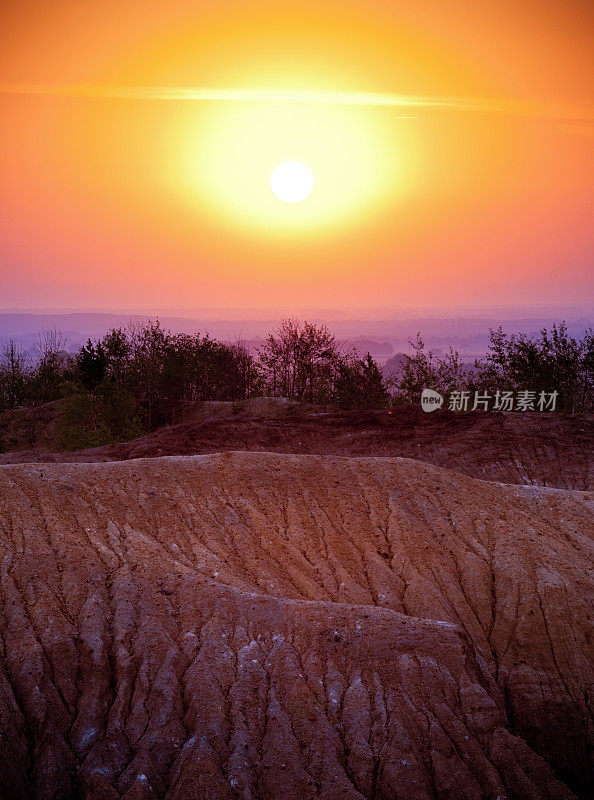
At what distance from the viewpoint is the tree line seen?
40550 mm

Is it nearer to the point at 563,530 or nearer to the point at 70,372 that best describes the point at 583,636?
the point at 563,530

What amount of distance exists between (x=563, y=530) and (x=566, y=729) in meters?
A: 6.34

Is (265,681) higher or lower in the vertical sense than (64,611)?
lower

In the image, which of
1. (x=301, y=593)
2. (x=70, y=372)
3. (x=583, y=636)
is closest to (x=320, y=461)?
(x=301, y=593)

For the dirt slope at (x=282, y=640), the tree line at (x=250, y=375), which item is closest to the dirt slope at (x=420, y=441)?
the tree line at (x=250, y=375)

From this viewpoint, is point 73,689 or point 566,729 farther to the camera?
point 566,729

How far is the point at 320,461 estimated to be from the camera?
18109mm

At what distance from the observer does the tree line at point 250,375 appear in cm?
4055

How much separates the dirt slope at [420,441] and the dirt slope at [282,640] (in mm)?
7882

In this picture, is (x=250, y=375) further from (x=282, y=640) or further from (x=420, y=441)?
(x=282, y=640)

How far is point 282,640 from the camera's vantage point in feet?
34.4

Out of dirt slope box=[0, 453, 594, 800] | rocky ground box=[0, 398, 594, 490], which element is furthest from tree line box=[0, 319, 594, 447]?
dirt slope box=[0, 453, 594, 800]

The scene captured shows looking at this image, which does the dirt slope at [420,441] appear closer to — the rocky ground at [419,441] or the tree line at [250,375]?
the rocky ground at [419,441]

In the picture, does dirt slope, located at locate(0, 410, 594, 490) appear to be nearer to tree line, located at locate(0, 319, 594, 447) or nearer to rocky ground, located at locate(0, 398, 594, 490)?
rocky ground, located at locate(0, 398, 594, 490)
